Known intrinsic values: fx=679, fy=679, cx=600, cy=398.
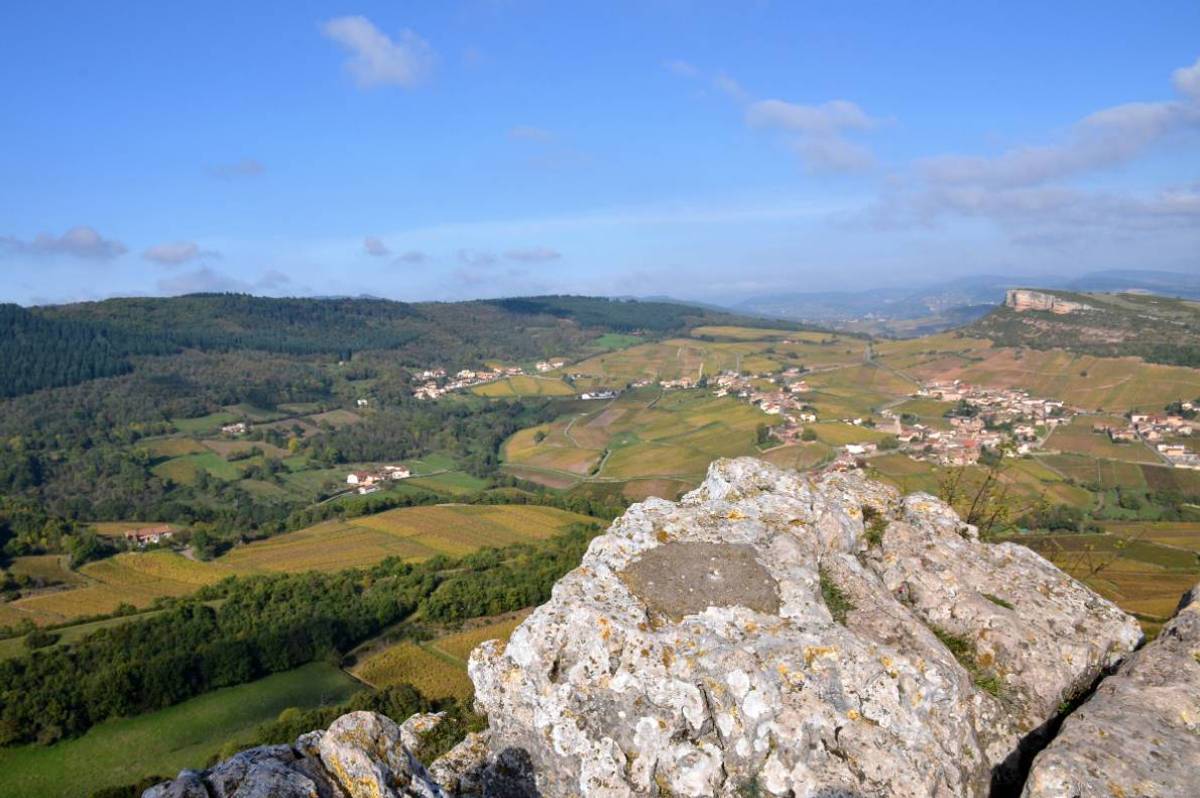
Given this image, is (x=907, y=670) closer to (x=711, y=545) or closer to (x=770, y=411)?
(x=711, y=545)

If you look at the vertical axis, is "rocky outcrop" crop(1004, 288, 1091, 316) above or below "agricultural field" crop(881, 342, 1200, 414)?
above

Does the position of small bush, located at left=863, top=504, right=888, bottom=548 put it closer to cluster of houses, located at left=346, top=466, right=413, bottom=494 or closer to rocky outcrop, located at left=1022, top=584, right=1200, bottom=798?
rocky outcrop, located at left=1022, top=584, right=1200, bottom=798

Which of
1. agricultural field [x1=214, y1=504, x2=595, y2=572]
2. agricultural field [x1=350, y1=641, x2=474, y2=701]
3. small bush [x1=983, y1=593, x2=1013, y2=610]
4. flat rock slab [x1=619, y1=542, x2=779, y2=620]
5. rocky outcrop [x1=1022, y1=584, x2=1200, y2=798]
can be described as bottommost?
agricultural field [x1=214, y1=504, x2=595, y2=572]

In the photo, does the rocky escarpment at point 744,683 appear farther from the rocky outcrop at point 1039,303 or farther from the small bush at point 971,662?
the rocky outcrop at point 1039,303

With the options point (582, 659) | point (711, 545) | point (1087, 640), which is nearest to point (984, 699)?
point (1087, 640)

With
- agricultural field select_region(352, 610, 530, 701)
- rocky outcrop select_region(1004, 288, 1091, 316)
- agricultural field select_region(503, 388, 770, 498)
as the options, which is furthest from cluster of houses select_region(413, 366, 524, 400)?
rocky outcrop select_region(1004, 288, 1091, 316)

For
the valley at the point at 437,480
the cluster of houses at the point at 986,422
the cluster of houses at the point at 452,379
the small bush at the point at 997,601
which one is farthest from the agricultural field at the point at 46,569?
the cluster of houses at the point at 452,379
